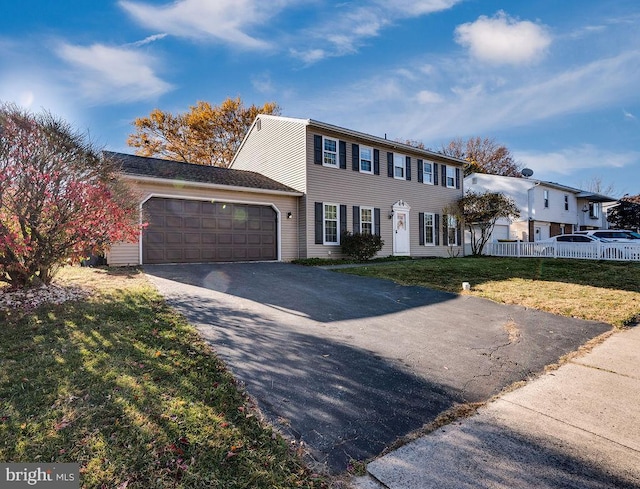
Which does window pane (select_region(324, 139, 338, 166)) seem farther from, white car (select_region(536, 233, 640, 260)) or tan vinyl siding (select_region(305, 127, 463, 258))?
white car (select_region(536, 233, 640, 260))

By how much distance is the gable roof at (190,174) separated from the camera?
11309 mm

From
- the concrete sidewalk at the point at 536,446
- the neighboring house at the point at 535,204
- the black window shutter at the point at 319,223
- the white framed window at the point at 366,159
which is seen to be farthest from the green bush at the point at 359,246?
the neighboring house at the point at 535,204

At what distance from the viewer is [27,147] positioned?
5.68 meters

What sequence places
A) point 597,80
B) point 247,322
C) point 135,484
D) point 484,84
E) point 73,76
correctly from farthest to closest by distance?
1. point 484,84
2. point 597,80
3. point 73,76
4. point 247,322
5. point 135,484

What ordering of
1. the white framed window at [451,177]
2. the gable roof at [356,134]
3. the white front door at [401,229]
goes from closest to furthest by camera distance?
1. the gable roof at [356,134]
2. the white front door at [401,229]
3. the white framed window at [451,177]

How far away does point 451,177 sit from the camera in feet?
64.5

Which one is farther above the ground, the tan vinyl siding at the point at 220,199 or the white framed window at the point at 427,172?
the white framed window at the point at 427,172

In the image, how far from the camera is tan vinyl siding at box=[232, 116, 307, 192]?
46.7 feet

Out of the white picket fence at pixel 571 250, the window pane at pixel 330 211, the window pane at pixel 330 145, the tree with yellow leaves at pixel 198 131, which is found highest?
the tree with yellow leaves at pixel 198 131

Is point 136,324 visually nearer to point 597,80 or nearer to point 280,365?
point 280,365

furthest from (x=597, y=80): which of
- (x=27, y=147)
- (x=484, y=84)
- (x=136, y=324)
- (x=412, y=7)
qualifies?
(x=27, y=147)

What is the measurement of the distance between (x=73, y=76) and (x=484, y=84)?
1268cm

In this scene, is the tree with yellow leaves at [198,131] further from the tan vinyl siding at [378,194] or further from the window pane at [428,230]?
the window pane at [428,230]

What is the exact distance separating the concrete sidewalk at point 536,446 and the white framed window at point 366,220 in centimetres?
1218
